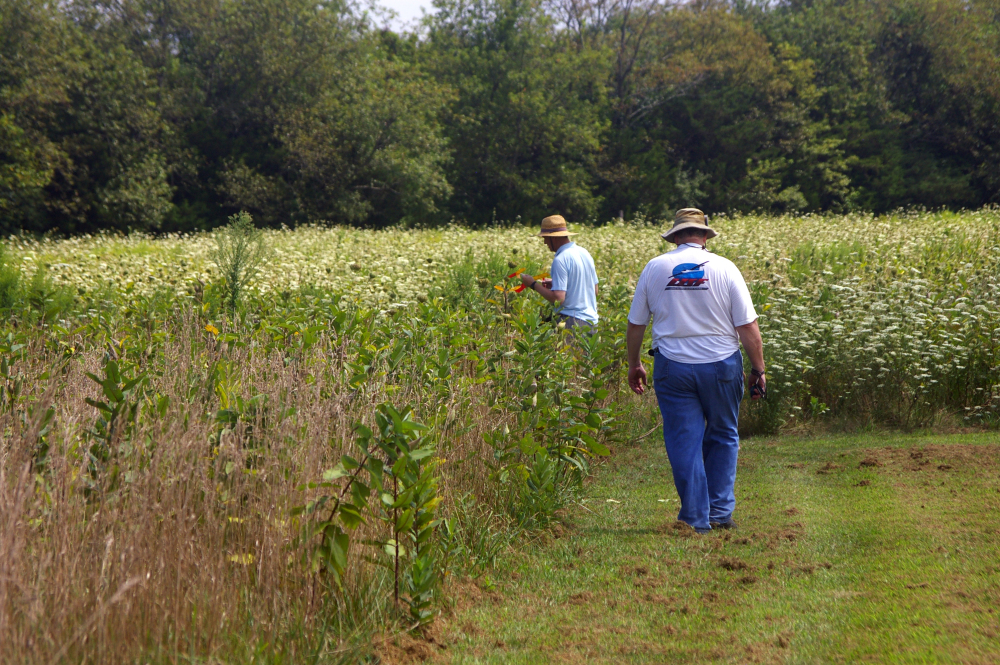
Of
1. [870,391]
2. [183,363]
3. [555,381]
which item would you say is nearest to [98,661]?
[183,363]

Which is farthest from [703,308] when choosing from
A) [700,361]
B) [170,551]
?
[170,551]

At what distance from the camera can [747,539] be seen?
5262mm

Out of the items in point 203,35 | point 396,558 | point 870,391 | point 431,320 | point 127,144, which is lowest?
point 870,391

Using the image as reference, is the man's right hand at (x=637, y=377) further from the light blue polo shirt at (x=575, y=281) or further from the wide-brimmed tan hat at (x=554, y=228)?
the wide-brimmed tan hat at (x=554, y=228)

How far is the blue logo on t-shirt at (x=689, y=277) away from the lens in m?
5.30

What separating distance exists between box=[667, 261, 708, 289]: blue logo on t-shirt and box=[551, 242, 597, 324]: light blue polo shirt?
210 cm

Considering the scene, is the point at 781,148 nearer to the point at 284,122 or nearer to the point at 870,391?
the point at 284,122

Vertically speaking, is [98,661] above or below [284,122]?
below

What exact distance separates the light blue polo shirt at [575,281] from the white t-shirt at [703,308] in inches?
83.0

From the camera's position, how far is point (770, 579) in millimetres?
4582

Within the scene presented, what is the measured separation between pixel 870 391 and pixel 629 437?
2.81 meters

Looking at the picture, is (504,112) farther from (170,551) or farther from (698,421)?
(170,551)

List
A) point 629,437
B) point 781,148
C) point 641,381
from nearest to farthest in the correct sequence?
point 641,381, point 629,437, point 781,148

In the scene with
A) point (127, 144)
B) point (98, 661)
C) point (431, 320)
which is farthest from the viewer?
point (127, 144)
